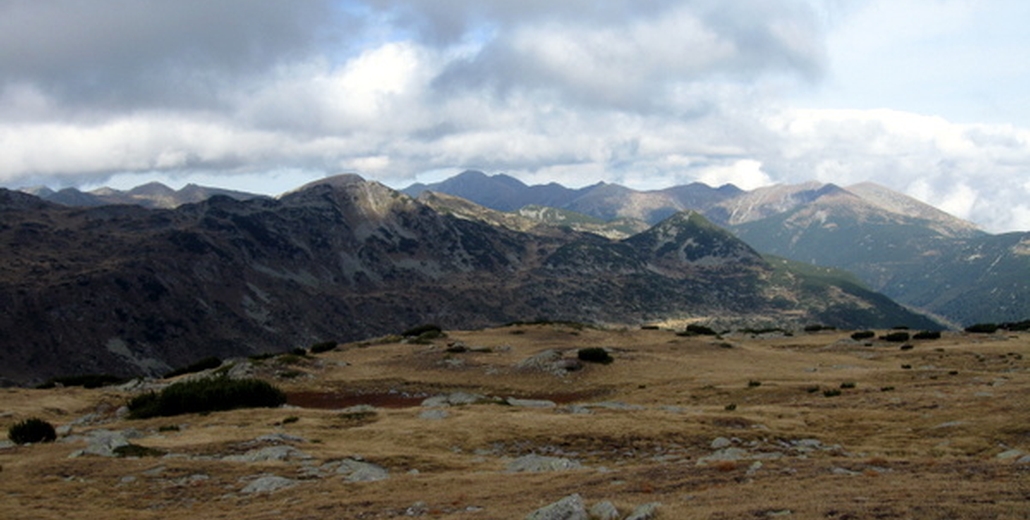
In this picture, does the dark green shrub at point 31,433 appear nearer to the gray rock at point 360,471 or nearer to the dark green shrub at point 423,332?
the gray rock at point 360,471

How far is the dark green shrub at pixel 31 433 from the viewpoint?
2741 centimetres

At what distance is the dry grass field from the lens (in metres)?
14.4

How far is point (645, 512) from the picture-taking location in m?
12.1

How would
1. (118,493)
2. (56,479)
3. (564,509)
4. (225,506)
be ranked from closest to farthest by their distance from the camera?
1. (564,509)
2. (225,506)
3. (118,493)
4. (56,479)

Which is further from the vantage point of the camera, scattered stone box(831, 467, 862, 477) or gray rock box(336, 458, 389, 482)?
gray rock box(336, 458, 389, 482)

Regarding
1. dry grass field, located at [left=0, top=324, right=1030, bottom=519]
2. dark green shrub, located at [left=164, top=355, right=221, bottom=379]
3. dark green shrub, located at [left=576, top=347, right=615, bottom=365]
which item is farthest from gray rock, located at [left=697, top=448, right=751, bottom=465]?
dark green shrub, located at [left=164, top=355, right=221, bottom=379]

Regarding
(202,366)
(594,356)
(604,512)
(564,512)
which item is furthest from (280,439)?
(202,366)

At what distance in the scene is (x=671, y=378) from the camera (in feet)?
156

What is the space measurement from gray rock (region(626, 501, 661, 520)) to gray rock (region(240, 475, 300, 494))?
1138cm

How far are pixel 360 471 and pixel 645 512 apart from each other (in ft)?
37.4

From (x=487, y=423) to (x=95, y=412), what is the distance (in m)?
27.6

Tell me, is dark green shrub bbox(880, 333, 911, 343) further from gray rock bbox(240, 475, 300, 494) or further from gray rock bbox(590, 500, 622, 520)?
gray rock bbox(590, 500, 622, 520)

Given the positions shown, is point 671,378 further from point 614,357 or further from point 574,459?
point 574,459

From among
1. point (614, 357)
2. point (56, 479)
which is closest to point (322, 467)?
point (56, 479)
